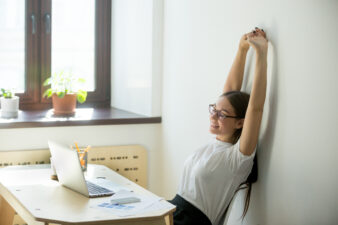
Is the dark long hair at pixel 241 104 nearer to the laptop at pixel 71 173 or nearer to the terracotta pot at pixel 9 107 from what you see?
the laptop at pixel 71 173

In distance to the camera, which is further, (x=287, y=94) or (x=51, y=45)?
(x=51, y=45)

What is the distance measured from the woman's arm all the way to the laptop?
0.71 m

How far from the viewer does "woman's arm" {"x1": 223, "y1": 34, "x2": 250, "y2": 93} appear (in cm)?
229

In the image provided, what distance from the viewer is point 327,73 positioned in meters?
1.80

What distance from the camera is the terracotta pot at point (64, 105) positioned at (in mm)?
3482

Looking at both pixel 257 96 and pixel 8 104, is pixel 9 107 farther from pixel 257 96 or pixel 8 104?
pixel 257 96

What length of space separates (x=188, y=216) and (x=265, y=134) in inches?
19.8

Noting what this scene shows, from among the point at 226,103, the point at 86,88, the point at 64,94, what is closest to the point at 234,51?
the point at 226,103

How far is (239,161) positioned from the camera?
2.21 m

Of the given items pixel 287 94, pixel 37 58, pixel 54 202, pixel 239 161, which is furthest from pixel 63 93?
pixel 287 94

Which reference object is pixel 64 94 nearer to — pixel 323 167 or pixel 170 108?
pixel 170 108

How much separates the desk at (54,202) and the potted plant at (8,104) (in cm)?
55

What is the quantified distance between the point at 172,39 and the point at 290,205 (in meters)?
1.51

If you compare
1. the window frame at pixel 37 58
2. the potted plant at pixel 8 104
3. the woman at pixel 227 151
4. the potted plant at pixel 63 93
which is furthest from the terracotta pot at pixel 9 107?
the woman at pixel 227 151
